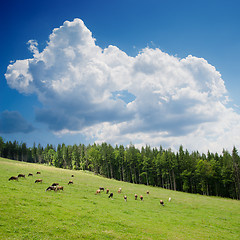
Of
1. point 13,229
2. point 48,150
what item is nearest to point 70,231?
point 13,229

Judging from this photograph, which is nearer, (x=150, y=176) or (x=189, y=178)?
(x=189, y=178)

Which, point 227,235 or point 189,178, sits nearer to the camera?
point 227,235

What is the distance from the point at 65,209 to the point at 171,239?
13.3 m

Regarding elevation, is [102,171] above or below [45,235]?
below

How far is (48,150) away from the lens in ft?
570

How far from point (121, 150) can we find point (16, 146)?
112 m

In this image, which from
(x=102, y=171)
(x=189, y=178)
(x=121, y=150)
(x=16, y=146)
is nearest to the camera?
(x=189, y=178)

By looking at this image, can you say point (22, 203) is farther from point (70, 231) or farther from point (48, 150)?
point (48, 150)

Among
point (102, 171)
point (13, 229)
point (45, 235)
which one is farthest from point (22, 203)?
point (102, 171)

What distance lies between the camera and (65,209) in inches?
883

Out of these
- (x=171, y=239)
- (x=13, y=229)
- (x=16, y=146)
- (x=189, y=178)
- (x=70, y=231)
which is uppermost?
(x=16, y=146)

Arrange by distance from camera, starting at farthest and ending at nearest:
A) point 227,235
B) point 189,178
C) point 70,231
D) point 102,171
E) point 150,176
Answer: point 102,171 < point 150,176 < point 189,178 < point 227,235 < point 70,231

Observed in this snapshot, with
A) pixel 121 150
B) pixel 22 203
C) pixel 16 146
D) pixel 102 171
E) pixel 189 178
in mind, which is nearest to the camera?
pixel 22 203

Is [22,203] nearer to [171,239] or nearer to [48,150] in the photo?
[171,239]
